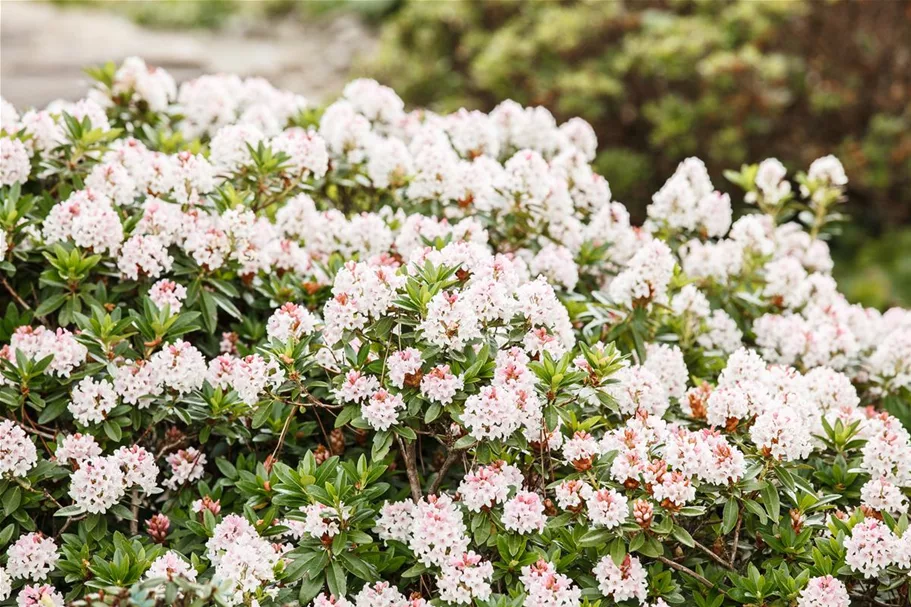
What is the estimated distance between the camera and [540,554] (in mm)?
2307

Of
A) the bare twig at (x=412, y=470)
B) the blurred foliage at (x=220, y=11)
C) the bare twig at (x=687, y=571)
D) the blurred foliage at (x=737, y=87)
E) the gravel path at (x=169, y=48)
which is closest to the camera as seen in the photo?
the bare twig at (x=687, y=571)

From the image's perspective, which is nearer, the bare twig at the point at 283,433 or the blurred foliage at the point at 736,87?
the bare twig at the point at 283,433

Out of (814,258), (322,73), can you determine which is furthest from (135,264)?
(322,73)

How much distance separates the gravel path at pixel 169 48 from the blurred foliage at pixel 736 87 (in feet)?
11.6

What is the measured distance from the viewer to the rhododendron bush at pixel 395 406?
2.32 metres

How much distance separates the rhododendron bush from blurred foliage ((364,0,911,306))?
4459 mm

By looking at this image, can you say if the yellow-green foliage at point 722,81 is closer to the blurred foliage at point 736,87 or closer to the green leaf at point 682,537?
the blurred foliage at point 736,87

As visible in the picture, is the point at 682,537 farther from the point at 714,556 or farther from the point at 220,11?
the point at 220,11

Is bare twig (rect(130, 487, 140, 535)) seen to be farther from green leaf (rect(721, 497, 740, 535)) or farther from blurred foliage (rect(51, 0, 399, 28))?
blurred foliage (rect(51, 0, 399, 28))

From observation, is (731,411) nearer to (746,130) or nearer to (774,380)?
(774,380)

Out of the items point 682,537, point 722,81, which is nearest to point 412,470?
point 682,537

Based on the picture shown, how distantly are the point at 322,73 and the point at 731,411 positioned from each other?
10539 mm

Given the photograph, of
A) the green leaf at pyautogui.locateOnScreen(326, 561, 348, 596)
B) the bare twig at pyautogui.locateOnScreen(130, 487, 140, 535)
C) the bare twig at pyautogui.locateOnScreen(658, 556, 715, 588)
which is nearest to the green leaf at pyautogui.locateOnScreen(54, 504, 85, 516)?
the bare twig at pyautogui.locateOnScreen(130, 487, 140, 535)

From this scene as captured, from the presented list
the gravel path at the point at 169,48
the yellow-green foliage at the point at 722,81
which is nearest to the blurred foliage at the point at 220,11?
the gravel path at the point at 169,48
